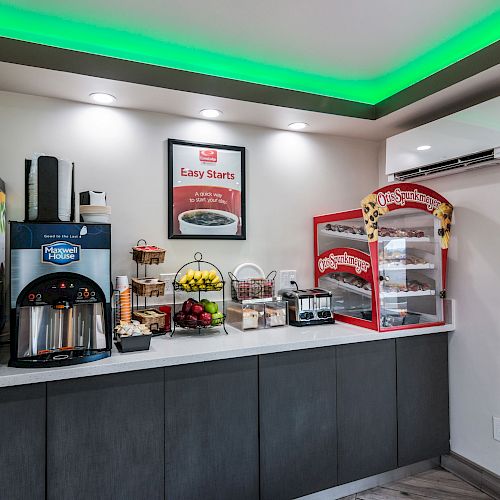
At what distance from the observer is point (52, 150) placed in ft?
8.00

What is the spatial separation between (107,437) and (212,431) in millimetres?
507

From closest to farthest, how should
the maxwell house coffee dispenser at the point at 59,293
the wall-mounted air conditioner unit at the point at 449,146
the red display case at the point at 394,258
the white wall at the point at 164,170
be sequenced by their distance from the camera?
the maxwell house coffee dispenser at the point at 59,293 → the wall-mounted air conditioner unit at the point at 449,146 → the white wall at the point at 164,170 → the red display case at the point at 394,258

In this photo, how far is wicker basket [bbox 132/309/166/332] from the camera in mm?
2352

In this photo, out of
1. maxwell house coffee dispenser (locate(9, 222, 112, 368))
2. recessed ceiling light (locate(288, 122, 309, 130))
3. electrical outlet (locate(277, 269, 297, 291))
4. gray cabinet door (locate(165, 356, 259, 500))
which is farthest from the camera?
electrical outlet (locate(277, 269, 297, 291))

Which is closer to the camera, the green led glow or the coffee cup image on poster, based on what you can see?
the green led glow

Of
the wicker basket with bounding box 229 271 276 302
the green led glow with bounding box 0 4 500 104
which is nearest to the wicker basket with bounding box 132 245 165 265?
the wicker basket with bounding box 229 271 276 302

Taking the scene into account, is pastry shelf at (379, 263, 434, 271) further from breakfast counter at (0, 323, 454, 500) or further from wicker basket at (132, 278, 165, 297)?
wicker basket at (132, 278, 165, 297)

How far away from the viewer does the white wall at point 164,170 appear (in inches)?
94.7

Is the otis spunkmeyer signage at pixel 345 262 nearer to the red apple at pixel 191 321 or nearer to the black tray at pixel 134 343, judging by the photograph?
the red apple at pixel 191 321

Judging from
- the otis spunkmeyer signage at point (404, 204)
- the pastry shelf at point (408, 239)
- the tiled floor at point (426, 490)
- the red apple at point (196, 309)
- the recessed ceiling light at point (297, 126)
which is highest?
the recessed ceiling light at point (297, 126)

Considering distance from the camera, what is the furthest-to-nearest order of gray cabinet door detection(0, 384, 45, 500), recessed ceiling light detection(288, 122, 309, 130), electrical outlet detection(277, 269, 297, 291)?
1. electrical outlet detection(277, 269, 297, 291)
2. recessed ceiling light detection(288, 122, 309, 130)
3. gray cabinet door detection(0, 384, 45, 500)

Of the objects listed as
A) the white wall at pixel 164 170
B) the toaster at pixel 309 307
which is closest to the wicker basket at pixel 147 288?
the white wall at pixel 164 170

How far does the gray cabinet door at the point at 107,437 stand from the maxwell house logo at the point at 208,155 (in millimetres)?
1536

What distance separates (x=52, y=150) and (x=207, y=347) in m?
1.53
